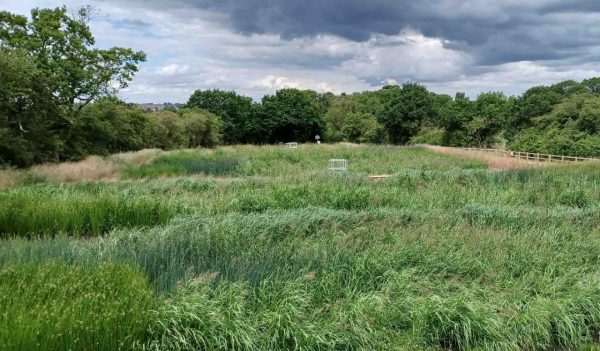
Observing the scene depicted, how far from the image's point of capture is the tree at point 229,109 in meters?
67.3

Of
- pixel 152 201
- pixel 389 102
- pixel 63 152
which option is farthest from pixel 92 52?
pixel 389 102

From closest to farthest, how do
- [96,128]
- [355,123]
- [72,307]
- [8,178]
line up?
[72,307] < [8,178] < [96,128] < [355,123]

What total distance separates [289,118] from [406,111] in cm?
1717

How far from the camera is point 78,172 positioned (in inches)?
812

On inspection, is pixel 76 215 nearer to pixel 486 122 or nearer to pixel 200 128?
pixel 200 128

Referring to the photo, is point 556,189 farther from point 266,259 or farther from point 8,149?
point 8,149

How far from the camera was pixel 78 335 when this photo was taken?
3541mm

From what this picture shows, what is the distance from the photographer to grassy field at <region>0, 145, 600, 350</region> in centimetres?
400

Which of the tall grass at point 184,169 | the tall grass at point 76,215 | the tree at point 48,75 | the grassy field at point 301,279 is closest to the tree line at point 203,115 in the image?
the tree at point 48,75

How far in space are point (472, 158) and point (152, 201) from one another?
26193 mm

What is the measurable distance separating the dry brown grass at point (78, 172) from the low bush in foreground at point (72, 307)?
53.2 ft

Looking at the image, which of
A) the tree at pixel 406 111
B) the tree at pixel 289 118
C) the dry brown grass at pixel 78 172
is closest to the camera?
the dry brown grass at pixel 78 172

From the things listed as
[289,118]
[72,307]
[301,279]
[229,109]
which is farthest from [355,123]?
[72,307]

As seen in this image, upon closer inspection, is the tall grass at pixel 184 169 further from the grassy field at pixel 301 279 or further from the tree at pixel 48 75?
the grassy field at pixel 301 279
